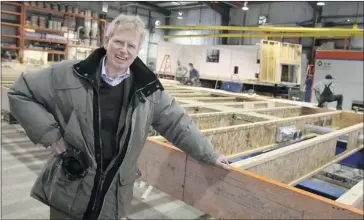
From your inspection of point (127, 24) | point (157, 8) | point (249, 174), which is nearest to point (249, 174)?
point (249, 174)

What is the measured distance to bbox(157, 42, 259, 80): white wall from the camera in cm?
1243

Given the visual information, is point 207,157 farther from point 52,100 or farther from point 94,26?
point 94,26

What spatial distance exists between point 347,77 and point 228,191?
30.3ft

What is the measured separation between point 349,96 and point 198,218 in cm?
782

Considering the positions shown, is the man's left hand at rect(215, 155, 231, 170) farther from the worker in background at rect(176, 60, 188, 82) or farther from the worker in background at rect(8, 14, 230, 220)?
the worker in background at rect(176, 60, 188, 82)

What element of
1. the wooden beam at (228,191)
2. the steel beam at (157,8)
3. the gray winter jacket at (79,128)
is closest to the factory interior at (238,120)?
the wooden beam at (228,191)

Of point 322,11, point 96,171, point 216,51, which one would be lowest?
point 96,171

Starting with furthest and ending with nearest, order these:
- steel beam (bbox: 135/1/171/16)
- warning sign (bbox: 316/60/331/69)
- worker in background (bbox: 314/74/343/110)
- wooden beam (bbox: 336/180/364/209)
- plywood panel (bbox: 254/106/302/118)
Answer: steel beam (bbox: 135/1/171/16)
warning sign (bbox: 316/60/331/69)
worker in background (bbox: 314/74/343/110)
plywood panel (bbox: 254/106/302/118)
wooden beam (bbox: 336/180/364/209)

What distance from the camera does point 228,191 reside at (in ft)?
6.63

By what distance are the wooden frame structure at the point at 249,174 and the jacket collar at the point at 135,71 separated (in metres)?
0.63

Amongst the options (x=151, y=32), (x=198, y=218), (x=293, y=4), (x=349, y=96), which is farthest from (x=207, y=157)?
(x=151, y=32)

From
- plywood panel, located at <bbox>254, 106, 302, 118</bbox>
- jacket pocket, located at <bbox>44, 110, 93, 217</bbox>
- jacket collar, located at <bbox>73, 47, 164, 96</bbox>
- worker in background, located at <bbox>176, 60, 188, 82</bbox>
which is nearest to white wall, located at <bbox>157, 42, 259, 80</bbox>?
worker in background, located at <bbox>176, 60, 188, 82</bbox>

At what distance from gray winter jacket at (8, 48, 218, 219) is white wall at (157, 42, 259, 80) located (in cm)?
1090

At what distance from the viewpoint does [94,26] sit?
14.4 m
